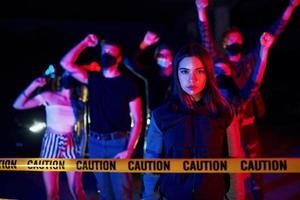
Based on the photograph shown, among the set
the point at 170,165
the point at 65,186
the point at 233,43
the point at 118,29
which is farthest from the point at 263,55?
the point at 118,29

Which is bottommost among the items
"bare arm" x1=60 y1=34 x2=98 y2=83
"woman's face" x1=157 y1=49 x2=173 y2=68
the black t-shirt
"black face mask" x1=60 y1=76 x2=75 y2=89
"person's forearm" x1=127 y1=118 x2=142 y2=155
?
"person's forearm" x1=127 y1=118 x2=142 y2=155

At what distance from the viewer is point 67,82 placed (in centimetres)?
507

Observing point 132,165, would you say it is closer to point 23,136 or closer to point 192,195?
point 192,195

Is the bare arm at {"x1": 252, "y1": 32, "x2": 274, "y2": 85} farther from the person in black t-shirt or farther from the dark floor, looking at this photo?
the dark floor

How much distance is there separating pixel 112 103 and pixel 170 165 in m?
1.91

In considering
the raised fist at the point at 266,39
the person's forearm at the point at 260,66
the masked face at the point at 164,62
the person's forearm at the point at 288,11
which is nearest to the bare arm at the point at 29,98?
the masked face at the point at 164,62

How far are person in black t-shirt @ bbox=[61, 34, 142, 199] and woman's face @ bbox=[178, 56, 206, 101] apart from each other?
2.13 meters

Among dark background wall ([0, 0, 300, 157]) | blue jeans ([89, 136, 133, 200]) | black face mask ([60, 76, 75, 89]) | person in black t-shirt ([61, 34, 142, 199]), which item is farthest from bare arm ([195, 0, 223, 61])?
dark background wall ([0, 0, 300, 157])

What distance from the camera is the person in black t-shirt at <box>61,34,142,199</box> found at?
14.1 ft

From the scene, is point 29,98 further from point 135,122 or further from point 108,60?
point 135,122

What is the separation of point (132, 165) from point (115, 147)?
3.53ft

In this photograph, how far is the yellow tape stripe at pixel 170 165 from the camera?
2.54 meters

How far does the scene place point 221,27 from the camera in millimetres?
13938

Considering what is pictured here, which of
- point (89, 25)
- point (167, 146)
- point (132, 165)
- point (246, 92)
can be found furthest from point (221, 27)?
point (167, 146)
